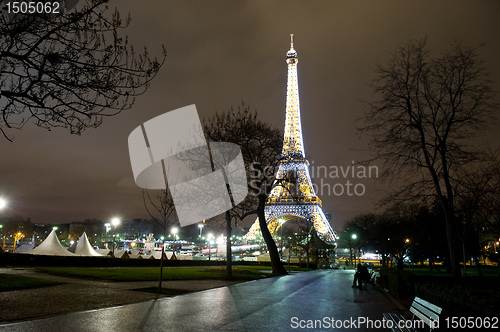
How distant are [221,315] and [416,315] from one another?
4.74 m

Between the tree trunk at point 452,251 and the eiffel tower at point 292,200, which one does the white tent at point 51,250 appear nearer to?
the tree trunk at point 452,251

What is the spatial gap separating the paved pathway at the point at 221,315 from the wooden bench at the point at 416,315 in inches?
18.4

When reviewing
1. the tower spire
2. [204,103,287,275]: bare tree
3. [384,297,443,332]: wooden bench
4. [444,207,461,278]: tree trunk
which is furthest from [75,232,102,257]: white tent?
the tower spire

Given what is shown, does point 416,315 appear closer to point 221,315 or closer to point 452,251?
point 221,315

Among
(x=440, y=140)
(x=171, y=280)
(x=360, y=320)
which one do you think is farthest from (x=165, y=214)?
(x=440, y=140)

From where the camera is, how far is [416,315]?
8273 millimetres

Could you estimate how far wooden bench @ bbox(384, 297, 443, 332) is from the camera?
22.1 ft

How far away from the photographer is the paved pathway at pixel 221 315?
25.6ft

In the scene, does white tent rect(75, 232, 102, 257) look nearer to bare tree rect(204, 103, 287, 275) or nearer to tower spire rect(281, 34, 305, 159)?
bare tree rect(204, 103, 287, 275)

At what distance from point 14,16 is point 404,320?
1199cm

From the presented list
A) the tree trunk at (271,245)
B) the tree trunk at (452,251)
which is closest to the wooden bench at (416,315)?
Answer: the tree trunk at (452,251)

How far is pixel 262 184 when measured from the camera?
1121 inches

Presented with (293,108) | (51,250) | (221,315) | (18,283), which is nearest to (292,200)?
(293,108)

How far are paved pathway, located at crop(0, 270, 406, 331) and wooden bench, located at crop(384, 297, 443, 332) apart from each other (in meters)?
0.47
